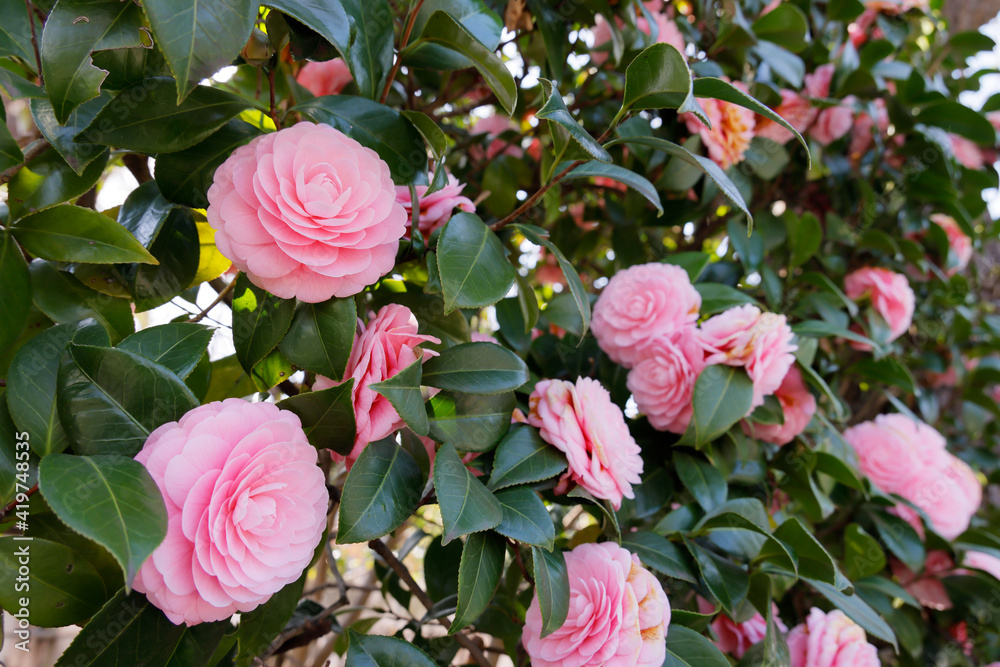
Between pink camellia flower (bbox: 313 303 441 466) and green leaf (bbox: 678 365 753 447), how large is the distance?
32 cm

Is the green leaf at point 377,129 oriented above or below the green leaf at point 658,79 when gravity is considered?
below

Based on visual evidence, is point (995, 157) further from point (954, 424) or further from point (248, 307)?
point (248, 307)

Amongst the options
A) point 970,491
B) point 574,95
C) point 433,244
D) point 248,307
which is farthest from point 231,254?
point 970,491

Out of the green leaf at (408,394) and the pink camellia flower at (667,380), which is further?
the pink camellia flower at (667,380)

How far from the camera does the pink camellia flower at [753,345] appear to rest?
69 centimetres

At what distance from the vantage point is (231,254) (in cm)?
44

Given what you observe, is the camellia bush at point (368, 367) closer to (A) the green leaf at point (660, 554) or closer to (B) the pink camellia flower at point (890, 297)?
(A) the green leaf at point (660, 554)

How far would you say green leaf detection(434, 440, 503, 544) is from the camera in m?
0.42

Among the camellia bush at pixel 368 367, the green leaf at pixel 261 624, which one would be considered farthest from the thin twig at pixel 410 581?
the green leaf at pixel 261 624

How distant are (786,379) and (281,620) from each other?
68cm

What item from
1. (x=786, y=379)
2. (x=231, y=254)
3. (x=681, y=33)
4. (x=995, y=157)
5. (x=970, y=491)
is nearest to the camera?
(x=231, y=254)

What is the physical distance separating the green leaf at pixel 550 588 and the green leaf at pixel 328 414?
17 centimetres

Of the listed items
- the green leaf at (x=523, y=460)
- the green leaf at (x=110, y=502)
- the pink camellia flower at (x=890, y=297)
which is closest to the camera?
the green leaf at (x=110, y=502)

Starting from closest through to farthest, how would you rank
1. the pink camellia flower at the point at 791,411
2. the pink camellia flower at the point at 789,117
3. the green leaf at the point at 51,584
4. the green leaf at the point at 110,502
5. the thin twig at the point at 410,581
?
the green leaf at the point at 110,502 → the green leaf at the point at 51,584 → the thin twig at the point at 410,581 → the pink camellia flower at the point at 791,411 → the pink camellia flower at the point at 789,117
